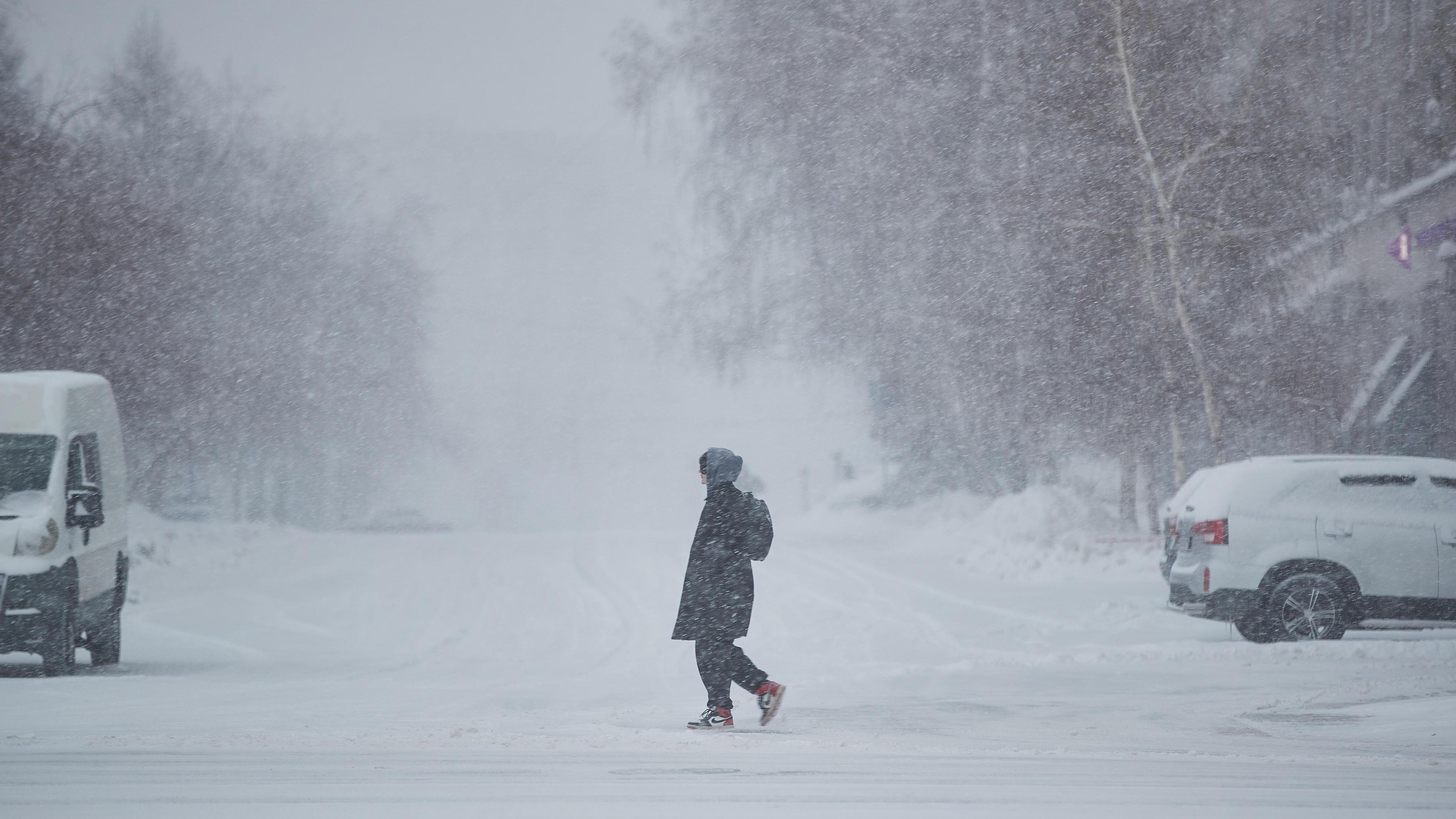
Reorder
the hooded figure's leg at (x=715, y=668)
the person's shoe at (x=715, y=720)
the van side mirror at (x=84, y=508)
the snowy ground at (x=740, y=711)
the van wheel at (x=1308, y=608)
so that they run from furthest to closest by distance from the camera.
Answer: the van wheel at (x=1308, y=608) → the van side mirror at (x=84, y=508) → the person's shoe at (x=715, y=720) → the hooded figure's leg at (x=715, y=668) → the snowy ground at (x=740, y=711)

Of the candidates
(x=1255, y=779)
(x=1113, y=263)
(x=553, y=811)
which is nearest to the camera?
(x=553, y=811)

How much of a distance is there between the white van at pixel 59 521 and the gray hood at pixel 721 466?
6.34 metres

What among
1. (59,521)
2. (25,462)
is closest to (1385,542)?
(59,521)

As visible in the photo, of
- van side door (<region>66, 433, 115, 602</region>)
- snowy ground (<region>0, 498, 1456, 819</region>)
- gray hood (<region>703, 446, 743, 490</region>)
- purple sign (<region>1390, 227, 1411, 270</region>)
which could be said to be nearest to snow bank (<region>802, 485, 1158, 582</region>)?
snowy ground (<region>0, 498, 1456, 819</region>)

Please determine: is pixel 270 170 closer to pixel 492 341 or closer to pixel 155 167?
pixel 155 167

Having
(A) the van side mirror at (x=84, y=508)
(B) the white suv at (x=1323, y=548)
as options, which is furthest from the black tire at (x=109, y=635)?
(B) the white suv at (x=1323, y=548)

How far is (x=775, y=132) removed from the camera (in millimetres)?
26891

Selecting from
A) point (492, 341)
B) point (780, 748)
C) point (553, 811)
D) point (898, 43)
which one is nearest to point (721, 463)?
point (780, 748)

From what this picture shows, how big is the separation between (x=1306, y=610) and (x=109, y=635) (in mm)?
10818

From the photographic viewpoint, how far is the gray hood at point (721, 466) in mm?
8477

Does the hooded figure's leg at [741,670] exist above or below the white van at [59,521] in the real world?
below

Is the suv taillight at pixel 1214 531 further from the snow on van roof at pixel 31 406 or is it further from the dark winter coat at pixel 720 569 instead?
the snow on van roof at pixel 31 406

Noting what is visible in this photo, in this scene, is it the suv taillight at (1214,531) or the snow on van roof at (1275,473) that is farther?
the snow on van roof at (1275,473)

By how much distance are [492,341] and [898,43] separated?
82.1 metres
